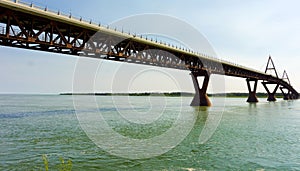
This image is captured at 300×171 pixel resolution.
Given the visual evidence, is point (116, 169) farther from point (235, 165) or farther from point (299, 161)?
point (299, 161)

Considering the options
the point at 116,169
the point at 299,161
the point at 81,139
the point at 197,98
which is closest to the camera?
the point at 116,169

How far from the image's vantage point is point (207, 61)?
266 ft

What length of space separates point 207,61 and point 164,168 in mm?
72192

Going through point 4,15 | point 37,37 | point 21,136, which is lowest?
point 21,136

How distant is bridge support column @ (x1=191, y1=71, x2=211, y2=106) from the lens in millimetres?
79062

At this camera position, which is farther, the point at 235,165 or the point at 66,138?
the point at 66,138

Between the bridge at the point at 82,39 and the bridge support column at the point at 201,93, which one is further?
the bridge support column at the point at 201,93

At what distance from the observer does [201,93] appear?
80.8m

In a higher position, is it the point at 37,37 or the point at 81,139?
the point at 37,37

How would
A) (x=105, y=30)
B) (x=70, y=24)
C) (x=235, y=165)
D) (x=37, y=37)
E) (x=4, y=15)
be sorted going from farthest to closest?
(x=105, y=30), (x=70, y=24), (x=37, y=37), (x=4, y=15), (x=235, y=165)

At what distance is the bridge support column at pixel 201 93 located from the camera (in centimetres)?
7906

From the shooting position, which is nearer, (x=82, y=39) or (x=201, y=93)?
(x=82, y=39)

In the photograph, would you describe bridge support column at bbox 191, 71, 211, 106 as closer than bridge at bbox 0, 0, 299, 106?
No

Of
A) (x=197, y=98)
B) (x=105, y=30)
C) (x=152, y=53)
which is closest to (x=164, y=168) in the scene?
(x=105, y=30)
